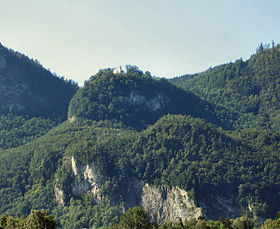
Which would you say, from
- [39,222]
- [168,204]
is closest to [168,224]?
[168,204]

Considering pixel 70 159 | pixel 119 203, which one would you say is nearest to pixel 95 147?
pixel 70 159

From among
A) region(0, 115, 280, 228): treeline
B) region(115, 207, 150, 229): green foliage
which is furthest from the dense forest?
region(115, 207, 150, 229): green foliage

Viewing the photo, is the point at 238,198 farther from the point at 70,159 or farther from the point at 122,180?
the point at 70,159

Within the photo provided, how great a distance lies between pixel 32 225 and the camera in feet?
273

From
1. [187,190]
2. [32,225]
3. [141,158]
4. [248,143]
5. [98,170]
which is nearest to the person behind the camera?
[32,225]

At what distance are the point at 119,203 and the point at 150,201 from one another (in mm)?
9867

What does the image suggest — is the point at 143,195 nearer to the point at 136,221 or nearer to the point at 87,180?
the point at 87,180

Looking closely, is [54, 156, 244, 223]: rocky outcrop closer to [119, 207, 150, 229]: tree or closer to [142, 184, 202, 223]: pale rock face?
[142, 184, 202, 223]: pale rock face

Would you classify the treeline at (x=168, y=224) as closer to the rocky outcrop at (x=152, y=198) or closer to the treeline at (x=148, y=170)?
the rocky outcrop at (x=152, y=198)

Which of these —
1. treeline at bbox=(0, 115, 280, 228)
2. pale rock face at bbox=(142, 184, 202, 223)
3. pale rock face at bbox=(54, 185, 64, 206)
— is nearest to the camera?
pale rock face at bbox=(142, 184, 202, 223)

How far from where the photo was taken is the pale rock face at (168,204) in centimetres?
15888

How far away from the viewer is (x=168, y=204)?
165000 millimetres

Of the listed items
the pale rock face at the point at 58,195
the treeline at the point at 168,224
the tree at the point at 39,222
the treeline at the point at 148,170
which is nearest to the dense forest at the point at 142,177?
the pale rock face at the point at 58,195

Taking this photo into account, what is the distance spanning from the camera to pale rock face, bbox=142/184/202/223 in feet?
521
